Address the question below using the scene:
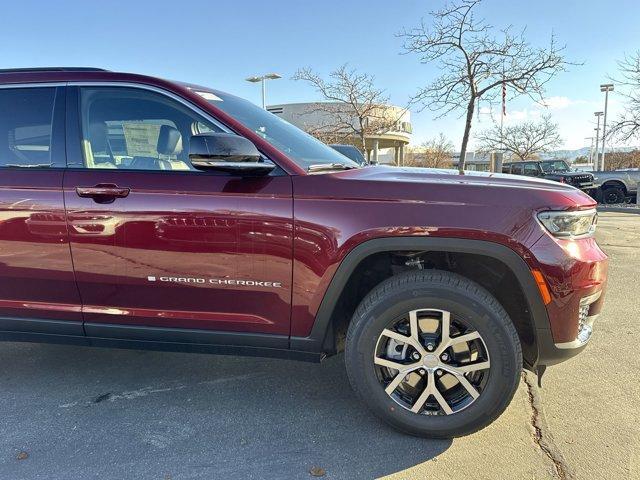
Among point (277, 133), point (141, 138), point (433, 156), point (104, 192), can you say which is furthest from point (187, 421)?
point (433, 156)

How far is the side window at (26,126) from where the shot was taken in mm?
2863

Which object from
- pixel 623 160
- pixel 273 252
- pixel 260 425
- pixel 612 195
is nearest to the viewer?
pixel 273 252

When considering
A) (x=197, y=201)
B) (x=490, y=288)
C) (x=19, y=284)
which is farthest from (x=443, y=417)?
(x=19, y=284)

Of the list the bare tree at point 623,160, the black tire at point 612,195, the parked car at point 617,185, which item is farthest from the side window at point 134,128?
the bare tree at point 623,160

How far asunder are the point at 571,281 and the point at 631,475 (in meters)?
0.95

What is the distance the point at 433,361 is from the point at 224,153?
5.02 feet

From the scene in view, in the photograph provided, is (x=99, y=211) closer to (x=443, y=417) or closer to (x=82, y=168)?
(x=82, y=168)

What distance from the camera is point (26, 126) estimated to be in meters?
2.92

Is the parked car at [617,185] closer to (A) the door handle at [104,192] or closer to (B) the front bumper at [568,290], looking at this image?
(B) the front bumper at [568,290]

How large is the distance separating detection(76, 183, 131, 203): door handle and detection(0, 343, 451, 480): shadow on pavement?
130cm

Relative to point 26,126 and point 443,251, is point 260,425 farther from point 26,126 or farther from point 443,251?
point 26,126

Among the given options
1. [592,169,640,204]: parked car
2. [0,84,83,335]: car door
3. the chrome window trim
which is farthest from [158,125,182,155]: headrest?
[592,169,640,204]: parked car

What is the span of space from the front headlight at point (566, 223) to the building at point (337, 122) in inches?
227

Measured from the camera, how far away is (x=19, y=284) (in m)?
2.82
